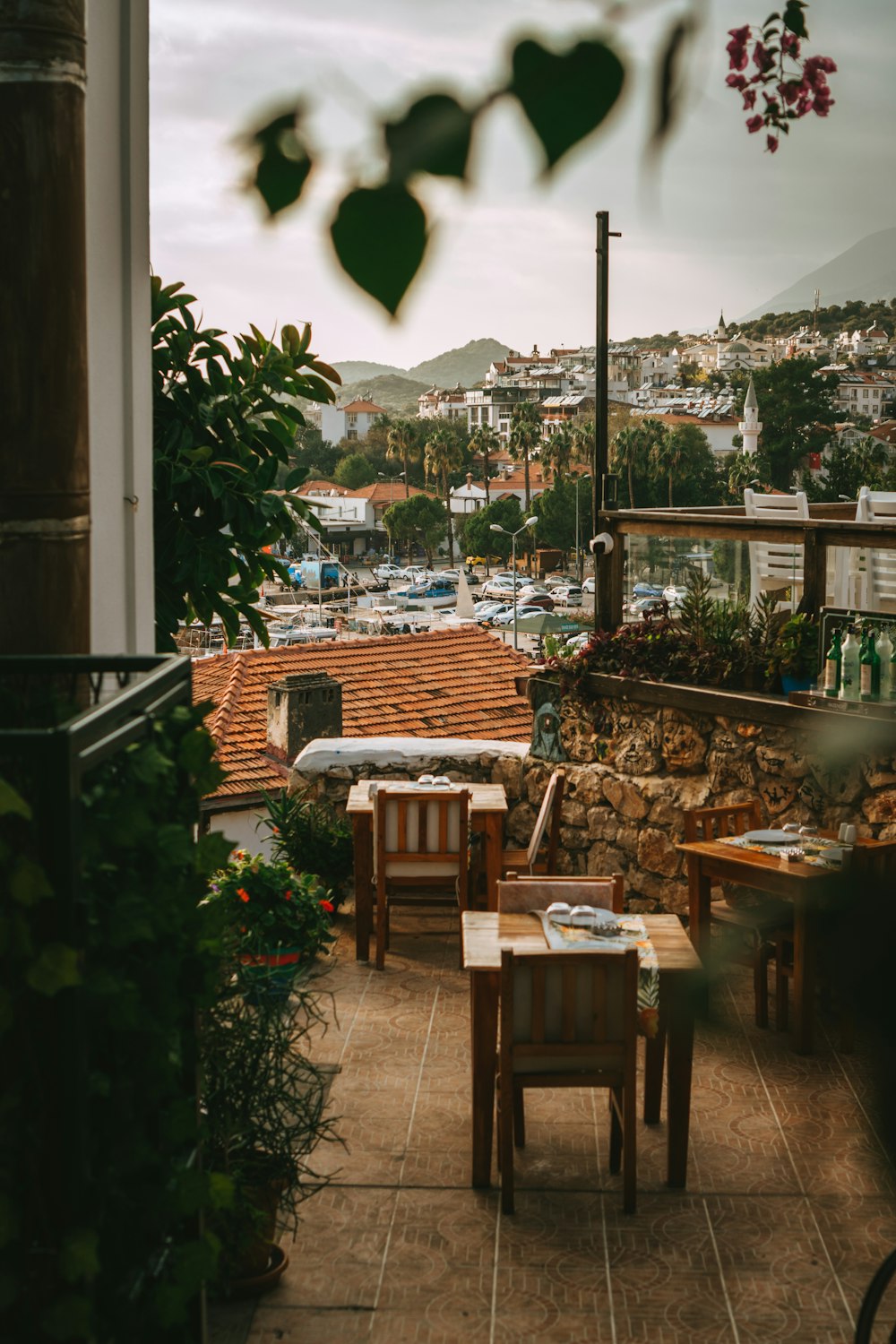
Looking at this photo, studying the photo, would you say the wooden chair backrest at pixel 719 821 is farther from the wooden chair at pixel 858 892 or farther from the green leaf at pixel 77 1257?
the wooden chair at pixel 858 892

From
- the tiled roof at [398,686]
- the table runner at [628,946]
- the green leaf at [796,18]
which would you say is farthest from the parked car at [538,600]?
the green leaf at [796,18]

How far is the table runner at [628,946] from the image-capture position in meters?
3.98

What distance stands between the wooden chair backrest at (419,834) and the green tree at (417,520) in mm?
63528

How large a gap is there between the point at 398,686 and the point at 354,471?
189 ft

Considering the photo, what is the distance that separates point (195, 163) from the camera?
65 cm

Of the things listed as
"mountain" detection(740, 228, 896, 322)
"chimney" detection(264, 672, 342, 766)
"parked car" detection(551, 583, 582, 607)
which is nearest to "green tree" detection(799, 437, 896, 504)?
"chimney" detection(264, 672, 342, 766)

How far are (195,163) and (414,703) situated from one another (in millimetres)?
14485

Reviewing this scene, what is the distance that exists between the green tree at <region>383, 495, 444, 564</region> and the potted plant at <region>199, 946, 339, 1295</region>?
6608cm

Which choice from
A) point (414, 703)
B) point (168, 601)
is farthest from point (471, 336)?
point (414, 703)

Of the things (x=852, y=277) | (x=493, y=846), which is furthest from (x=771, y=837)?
(x=852, y=277)

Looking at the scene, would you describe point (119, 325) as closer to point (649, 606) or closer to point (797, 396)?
point (797, 396)

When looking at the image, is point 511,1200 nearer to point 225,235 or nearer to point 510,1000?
point 510,1000

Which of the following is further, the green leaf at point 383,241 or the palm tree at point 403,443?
the palm tree at point 403,443

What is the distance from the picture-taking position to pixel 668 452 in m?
49.2
